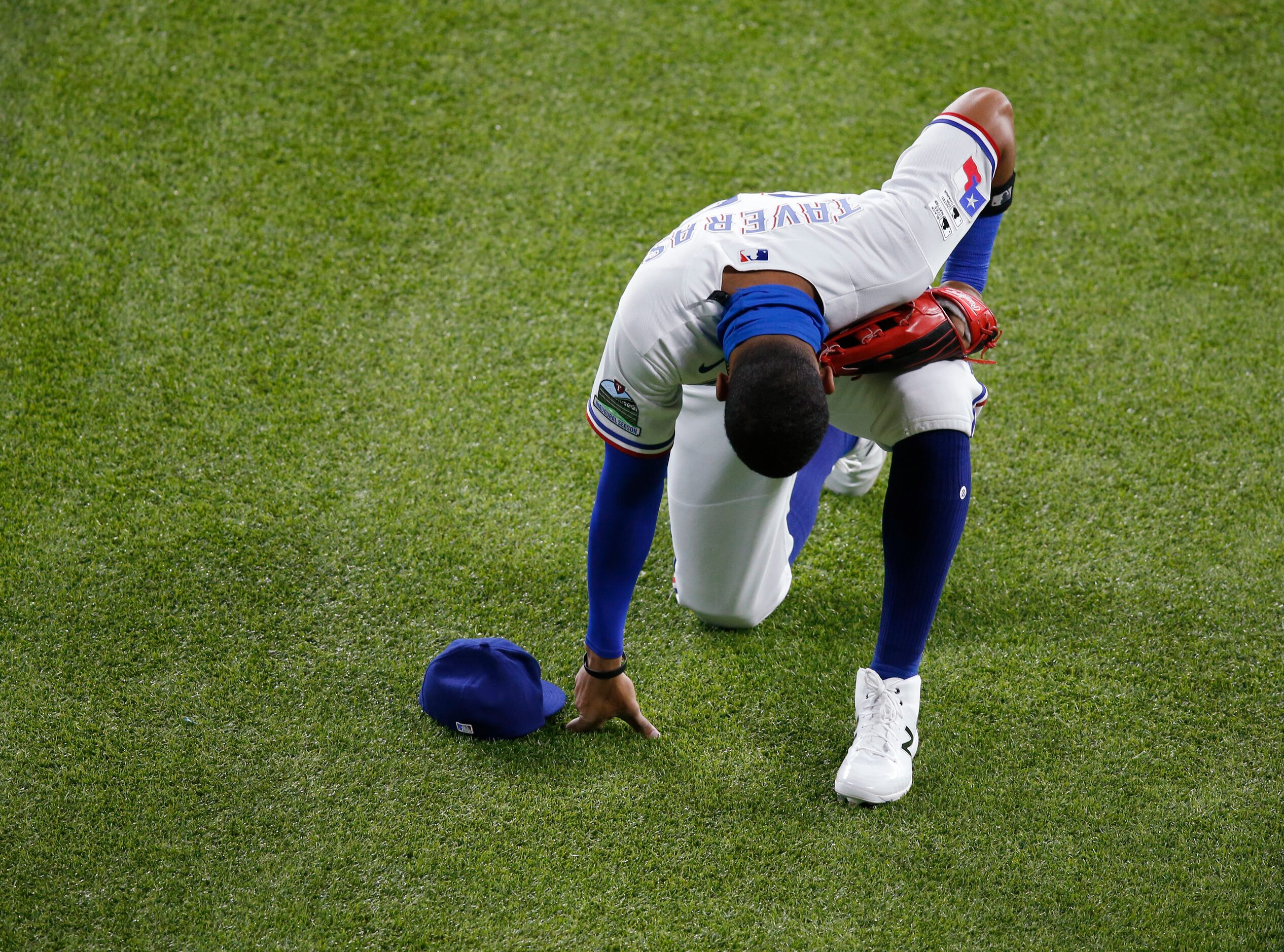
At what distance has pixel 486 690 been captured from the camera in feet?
5.98

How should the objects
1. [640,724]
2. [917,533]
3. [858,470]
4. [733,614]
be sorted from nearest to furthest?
1. [917,533]
2. [640,724]
3. [733,614]
4. [858,470]

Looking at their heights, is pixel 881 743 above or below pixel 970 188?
below

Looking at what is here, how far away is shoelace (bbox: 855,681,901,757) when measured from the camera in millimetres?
1810

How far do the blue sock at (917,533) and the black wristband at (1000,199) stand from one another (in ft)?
1.52

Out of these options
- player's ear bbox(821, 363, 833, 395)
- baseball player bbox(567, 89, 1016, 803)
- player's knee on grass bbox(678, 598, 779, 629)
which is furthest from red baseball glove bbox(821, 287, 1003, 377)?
player's knee on grass bbox(678, 598, 779, 629)

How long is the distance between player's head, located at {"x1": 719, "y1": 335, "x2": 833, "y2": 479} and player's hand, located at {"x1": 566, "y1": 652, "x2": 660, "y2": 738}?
23.8 inches

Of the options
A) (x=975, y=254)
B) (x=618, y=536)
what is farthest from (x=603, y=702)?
(x=975, y=254)

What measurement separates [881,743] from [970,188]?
3.07 ft

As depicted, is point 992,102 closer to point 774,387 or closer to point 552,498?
point 774,387

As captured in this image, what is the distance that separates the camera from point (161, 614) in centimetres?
209

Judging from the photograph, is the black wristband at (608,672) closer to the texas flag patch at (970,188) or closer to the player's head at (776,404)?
the player's head at (776,404)

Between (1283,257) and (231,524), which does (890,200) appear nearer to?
(231,524)

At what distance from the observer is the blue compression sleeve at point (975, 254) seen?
77.9 inches

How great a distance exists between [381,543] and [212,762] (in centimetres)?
57
